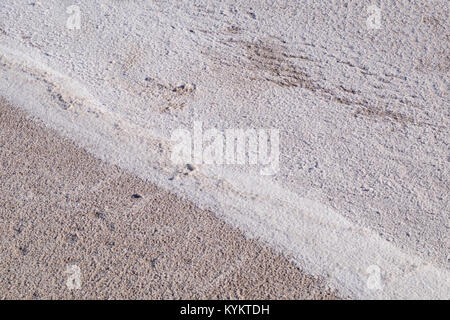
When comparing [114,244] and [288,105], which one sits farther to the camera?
[288,105]

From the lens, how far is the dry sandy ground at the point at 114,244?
382cm

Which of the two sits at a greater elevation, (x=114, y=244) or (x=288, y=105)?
(x=288, y=105)

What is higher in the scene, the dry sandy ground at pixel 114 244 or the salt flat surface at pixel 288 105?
the salt flat surface at pixel 288 105

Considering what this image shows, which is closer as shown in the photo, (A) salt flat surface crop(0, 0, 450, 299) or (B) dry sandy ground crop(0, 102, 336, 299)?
(B) dry sandy ground crop(0, 102, 336, 299)

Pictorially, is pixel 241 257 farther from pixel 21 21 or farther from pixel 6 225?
pixel 21 21

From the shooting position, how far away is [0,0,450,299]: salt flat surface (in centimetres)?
412

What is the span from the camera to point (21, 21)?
623cm

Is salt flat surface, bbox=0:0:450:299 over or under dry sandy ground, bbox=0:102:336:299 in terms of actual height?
over

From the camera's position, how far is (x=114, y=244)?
4.08 m

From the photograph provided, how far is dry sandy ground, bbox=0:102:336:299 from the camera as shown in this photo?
382 centimetres

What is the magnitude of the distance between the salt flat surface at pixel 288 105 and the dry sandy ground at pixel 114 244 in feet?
0.53

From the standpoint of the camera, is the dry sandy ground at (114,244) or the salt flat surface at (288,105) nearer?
the dry sandy ground at (114,244)

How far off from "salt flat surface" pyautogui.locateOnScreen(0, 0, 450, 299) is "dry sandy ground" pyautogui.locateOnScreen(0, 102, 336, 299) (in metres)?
0.16

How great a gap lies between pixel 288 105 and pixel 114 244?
1988 mm
